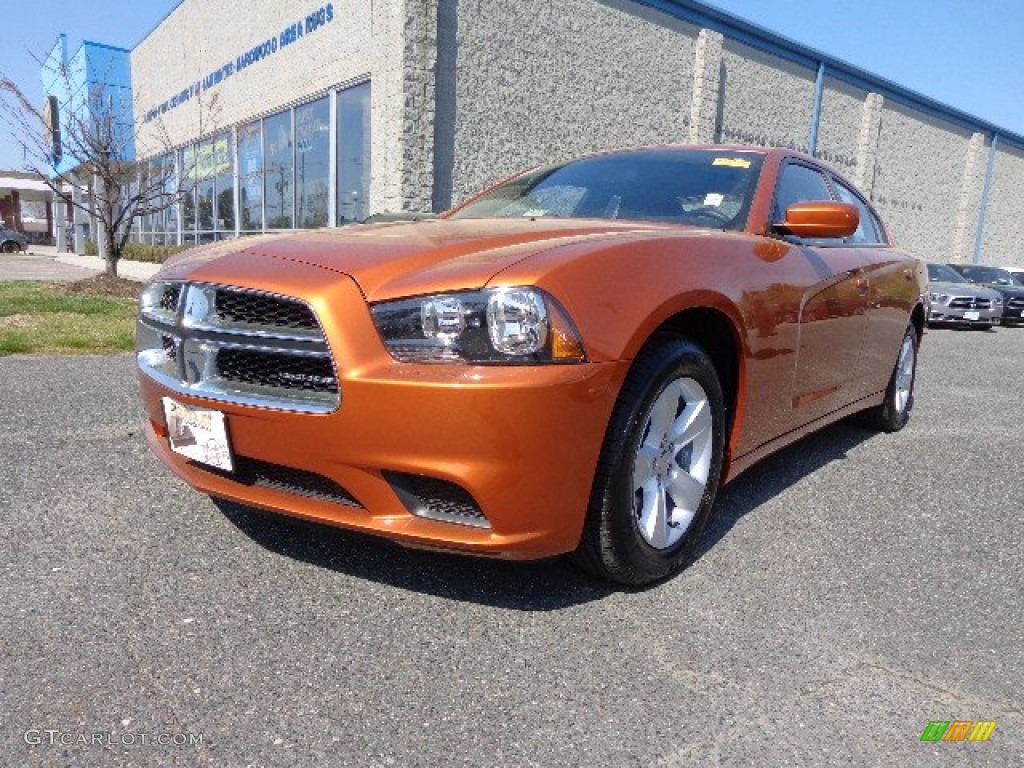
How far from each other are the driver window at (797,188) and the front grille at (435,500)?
200 centimetres

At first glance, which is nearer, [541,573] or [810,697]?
[810,697]

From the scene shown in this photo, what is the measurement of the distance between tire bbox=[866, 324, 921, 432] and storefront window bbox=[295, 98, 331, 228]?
1046 cm

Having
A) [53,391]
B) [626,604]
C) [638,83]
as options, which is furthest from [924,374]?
[638,83]

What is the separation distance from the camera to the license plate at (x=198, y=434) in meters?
2.24

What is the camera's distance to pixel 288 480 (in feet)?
7.42

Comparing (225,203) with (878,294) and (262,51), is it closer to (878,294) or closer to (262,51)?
(262,51)

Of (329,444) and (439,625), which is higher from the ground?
(329,444)

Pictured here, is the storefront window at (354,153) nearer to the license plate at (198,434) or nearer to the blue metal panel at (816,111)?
the license plate at (198,434)

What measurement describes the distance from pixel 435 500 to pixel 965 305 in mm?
15927

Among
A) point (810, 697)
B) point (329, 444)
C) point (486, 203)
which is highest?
point (486, 203)

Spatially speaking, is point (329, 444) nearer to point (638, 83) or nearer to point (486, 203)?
point (486, 203)

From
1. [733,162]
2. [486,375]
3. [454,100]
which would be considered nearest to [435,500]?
[486,375]

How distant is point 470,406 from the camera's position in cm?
193

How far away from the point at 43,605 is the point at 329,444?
101 cm
